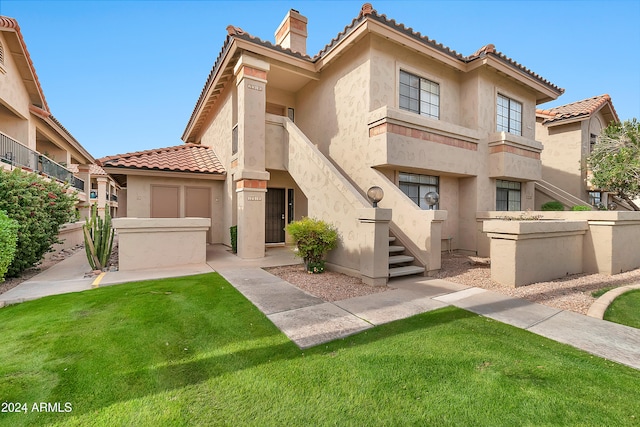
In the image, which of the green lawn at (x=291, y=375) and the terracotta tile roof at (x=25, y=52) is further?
the terracotta tile roof at (x=25, y=52)

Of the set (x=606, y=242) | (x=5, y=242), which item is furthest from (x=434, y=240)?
Result: (x=5, y=242)

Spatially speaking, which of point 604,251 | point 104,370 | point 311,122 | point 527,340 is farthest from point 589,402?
point 311,122

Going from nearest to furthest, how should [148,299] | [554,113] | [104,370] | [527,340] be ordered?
[104,370]
[527,340]
[148,299]
[554,113]

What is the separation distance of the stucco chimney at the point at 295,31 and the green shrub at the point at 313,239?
9.05 meters

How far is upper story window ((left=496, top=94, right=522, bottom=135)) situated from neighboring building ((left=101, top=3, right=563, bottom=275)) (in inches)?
3.2

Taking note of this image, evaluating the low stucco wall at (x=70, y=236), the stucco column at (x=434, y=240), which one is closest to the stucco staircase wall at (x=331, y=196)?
the stucco column at (x=434, y=240)

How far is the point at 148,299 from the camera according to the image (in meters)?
5.48

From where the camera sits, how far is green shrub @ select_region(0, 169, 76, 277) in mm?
7016

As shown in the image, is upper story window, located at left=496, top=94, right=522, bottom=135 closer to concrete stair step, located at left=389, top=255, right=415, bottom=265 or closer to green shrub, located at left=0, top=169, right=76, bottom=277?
concrete stair step, located at left=389, top=255, right=415, bottom=265

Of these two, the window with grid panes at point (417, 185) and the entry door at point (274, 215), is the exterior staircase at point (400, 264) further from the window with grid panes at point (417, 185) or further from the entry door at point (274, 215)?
the entry door at point (274, 215)

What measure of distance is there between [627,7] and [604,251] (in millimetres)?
7375

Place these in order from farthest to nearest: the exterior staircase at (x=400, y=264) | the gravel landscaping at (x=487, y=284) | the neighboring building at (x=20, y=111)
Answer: the neighboring building at (x=20, y=111)
the exterior staircase at (x=400, y=264)
the gravel landscaping at (x=487, y=284)

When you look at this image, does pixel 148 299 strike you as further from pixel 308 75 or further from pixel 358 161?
pixel 308 75

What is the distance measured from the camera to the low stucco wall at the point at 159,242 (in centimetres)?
812
